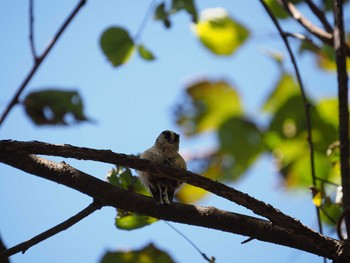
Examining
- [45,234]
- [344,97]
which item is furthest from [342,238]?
[45,234]

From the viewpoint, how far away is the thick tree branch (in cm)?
239

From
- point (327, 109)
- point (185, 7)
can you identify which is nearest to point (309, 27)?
point (185, 7)

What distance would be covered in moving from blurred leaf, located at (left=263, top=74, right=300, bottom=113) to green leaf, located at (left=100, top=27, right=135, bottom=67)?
5.22 ft

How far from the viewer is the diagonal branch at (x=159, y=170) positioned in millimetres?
2176

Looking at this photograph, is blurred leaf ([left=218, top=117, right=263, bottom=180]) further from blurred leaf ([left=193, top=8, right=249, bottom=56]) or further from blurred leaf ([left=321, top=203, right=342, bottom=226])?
blurred leaf ([left=321, top=203, right=342, bottom=226])

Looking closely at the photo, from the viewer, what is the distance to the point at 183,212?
8.59 feet

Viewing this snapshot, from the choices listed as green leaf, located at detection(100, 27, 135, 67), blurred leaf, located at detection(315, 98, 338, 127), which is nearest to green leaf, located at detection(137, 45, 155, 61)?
green leaf, located at detection(100, 27, 135, 67)

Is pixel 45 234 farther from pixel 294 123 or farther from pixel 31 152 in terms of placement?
pixel 294 123

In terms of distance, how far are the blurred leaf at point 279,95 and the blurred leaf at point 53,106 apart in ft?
2.04

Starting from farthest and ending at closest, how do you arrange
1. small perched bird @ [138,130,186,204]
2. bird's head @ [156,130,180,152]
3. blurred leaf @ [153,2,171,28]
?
bird's head @ [156,130,180,152], blurred leaf @ [153,2,171,28], small perched bird @ [138,130,186,204]

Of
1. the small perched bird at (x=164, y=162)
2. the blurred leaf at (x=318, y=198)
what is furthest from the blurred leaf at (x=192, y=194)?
the blurred leaf at (x=318, y=198)

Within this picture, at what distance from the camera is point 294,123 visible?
5.07 ft

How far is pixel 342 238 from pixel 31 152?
65.1 inches

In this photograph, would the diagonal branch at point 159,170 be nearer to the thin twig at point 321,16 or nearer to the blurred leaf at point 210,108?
the blurred leaf at point 210,108
